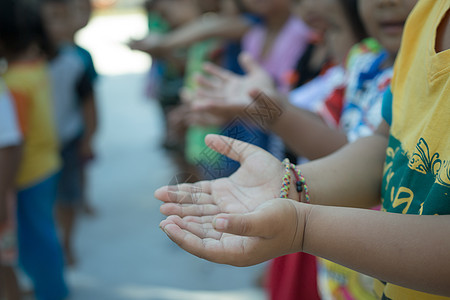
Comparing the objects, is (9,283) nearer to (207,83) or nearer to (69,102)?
(69,102)

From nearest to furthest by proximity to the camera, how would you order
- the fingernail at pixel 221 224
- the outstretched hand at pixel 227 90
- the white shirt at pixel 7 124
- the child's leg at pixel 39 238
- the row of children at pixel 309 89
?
the fingernail at pixel 221 224, the row of children at pixel 309 89, the outstretched hand at pixel 227 90, the white shirt at pixel 7 124, the child's leg at pixel 39 238

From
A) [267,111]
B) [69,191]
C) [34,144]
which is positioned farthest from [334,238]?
[69,191]

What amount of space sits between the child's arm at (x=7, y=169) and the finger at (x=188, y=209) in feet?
3.37

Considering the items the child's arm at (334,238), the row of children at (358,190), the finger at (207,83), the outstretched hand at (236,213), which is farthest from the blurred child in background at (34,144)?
the child's arm at (334,238)

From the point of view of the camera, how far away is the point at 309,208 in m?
0.51

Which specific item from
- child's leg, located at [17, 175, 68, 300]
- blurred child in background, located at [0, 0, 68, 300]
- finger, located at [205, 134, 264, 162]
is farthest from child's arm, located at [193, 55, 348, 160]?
child's leg, located at [17, 175, 68, 300]

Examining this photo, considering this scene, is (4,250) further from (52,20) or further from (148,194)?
(148,194)

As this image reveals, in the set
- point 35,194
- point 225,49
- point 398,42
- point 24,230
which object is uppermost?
point 398,42

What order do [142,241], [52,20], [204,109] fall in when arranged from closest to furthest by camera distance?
1. [204,109]
2. [52,20]
3. [142,241]

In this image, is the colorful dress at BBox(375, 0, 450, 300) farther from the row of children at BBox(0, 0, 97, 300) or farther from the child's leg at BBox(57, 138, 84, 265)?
the child's leg at BBox(57, 138, 84, 265)

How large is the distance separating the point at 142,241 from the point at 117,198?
66 centimetres

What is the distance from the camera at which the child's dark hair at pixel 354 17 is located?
1.13 metres

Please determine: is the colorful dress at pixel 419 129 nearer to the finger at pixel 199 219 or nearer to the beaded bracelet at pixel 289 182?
the beaded bracelet at pixel 289 182

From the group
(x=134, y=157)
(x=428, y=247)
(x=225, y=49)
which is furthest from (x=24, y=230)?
(x=134, y=157)
